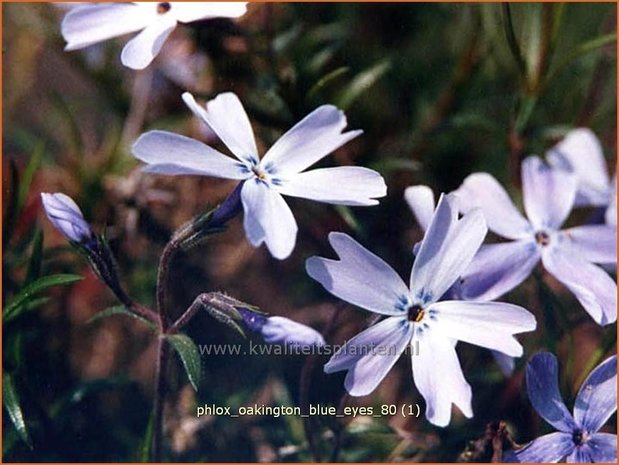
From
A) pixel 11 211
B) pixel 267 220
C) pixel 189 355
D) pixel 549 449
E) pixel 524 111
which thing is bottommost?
pixel 549 449

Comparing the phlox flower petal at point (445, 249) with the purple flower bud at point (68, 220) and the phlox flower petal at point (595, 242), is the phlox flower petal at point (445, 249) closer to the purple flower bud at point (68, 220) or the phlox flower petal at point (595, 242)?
the phlox flower petal at point (595, 242)

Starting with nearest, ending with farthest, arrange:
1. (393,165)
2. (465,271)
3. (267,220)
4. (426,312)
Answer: (267,220) → (426,312) → (465,271) → (393,165)

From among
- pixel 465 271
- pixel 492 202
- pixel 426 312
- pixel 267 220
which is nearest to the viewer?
pixel 267 220

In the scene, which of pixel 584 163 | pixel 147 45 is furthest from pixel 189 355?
pixel 584 163

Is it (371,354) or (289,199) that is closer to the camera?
(371,354)

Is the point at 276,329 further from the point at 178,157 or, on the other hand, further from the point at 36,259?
the point at 36,259

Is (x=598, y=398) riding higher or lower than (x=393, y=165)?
lower
